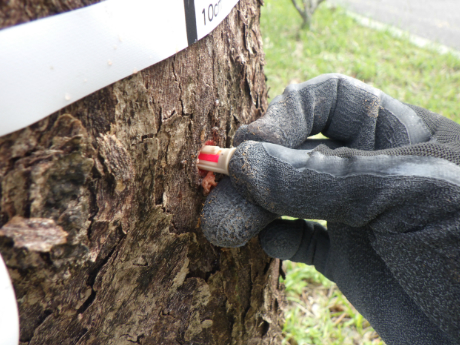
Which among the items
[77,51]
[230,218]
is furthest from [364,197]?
[77,51]

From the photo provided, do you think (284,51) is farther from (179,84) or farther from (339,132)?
(179,84)

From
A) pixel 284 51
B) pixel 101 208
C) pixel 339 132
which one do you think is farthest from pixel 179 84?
pixel 284 51

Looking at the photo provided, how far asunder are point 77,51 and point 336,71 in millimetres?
4042

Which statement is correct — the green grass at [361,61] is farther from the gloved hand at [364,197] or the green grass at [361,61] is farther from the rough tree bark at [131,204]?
the rough tree bark at [131,204]

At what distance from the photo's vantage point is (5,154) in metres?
0.67

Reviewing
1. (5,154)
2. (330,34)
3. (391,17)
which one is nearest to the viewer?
(5,154)

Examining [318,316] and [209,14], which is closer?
[209,14]

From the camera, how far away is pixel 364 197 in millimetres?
878

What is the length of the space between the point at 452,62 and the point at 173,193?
483cm

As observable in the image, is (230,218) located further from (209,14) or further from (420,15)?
(420,15)

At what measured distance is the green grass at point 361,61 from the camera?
3.93 meters

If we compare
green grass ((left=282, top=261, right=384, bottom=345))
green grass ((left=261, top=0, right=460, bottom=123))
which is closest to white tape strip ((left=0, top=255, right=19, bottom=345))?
green grass ((left=282, top=261, right=384, bottom=345))

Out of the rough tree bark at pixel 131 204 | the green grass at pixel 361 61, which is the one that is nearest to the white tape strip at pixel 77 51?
the rough tree bark at pixel 131 204

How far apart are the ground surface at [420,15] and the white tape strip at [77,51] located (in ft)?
19.0
